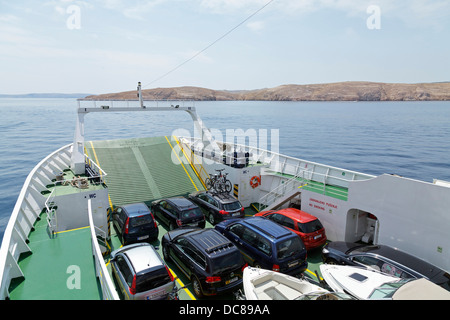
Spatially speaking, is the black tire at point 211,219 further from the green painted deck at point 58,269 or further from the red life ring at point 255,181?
the green painted deck at point 58,269

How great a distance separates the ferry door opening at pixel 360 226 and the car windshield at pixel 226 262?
203 inches

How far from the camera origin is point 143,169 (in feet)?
49.8

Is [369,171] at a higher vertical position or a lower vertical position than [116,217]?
lower

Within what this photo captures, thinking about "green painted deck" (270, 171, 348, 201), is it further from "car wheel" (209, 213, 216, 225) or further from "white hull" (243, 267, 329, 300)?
"white hull" (243, 267, 329, 300)

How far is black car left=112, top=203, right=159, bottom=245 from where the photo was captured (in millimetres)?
9477

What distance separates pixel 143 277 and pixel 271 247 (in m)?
3.55

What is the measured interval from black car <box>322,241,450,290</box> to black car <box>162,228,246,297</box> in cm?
328

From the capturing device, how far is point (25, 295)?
17.7ft

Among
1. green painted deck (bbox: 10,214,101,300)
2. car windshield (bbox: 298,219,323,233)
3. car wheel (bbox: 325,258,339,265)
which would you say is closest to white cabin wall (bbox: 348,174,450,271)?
car windshield (bbox: 298,219,323,233)

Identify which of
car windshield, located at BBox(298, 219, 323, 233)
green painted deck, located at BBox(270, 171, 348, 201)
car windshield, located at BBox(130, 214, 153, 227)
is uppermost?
green painted deck, located at BBox(270, 171, 348, 201)

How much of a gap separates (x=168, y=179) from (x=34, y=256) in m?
8.36

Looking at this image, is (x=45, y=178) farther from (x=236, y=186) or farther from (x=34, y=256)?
(x=236, y=186)

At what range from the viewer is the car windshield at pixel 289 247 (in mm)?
7855

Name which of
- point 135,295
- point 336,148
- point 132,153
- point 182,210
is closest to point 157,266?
point 135,295
